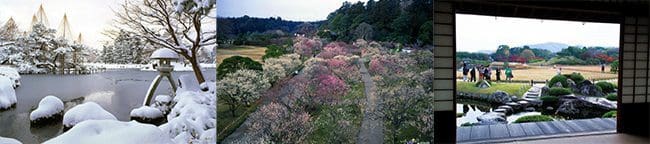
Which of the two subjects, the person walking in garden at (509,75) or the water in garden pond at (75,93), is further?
the person walking in garden at (509,75)

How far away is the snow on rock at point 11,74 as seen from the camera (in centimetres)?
342

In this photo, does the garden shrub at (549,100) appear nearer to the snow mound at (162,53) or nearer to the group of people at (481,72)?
the group of people at (481,72)

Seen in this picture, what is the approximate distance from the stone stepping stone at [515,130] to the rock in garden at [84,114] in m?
3.93

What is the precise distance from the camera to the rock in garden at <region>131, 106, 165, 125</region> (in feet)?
11.9

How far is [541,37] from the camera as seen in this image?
4816 mm

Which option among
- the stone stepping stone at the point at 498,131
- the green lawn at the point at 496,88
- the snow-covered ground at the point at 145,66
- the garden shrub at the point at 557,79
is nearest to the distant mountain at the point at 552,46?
the garden shrub at the point at 557,79

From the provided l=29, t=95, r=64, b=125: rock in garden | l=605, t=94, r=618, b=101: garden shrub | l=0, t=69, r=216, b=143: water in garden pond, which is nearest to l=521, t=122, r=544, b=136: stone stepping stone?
l=605, t=94, r=618, b=101: garden shrub

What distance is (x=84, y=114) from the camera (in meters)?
3.52

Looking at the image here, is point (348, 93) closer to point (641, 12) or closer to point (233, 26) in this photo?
point (233, 26)

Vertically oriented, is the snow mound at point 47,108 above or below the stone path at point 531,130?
above

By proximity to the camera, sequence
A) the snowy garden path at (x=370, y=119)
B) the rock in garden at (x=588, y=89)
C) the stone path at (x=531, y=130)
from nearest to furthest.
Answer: the snowy garden path at (x=370, y=119), the stone path at (x=531, y=130), the rock in garden at (x=588, y=89)

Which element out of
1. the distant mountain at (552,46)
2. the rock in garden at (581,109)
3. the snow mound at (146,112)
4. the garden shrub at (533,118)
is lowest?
the garden shrub at (533,118)

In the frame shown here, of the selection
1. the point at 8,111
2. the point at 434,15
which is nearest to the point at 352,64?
the point at 434,15

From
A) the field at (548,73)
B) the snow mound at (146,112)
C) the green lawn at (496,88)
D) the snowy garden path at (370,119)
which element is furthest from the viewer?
the field at (548,73)
